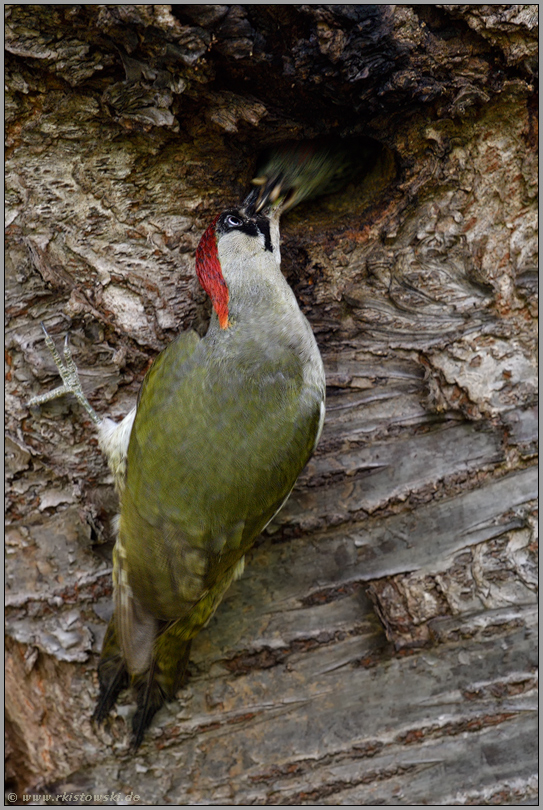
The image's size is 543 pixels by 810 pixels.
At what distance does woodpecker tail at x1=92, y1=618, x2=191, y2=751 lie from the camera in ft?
4.80

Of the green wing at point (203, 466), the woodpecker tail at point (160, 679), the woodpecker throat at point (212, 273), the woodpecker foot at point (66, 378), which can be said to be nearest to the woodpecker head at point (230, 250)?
the woodpecker throat at point (212, 273)

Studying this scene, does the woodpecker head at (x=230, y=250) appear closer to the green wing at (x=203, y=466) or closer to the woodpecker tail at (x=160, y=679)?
the green wing at (x=203, y=466)

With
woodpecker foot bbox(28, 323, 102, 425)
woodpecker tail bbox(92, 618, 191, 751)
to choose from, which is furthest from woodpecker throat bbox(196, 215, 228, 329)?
woodpecker tail bbox(92, 618, 191, 751)

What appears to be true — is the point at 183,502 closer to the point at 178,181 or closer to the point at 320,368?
the point at 320,368

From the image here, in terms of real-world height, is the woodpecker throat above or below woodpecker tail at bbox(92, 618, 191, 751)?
above

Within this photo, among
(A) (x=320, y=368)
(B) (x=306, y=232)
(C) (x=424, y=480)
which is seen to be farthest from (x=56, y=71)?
(C) (x=424, y=480)

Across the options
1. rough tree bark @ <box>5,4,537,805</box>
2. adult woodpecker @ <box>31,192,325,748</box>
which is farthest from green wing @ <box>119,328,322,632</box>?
rough tree bark @ <box>5,4,537,805</box>

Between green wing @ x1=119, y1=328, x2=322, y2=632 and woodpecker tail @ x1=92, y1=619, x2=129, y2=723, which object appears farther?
woodpecker tail @ x1=92, y1=619, x2=129, y2=723

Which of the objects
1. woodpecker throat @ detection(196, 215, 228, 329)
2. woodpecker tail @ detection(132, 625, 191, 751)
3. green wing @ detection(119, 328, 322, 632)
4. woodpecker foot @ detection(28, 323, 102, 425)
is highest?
woodpecker throat @ detection(196, 215, 228, 329)

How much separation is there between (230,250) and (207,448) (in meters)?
0.45

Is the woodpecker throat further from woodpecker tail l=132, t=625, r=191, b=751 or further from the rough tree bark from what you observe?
woodpecker tail l=132, t=625, r=191, b=751

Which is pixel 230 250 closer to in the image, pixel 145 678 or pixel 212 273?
pixel 212 273

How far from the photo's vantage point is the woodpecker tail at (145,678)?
1462 millimetres

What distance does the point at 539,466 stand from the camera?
58.9 inches
